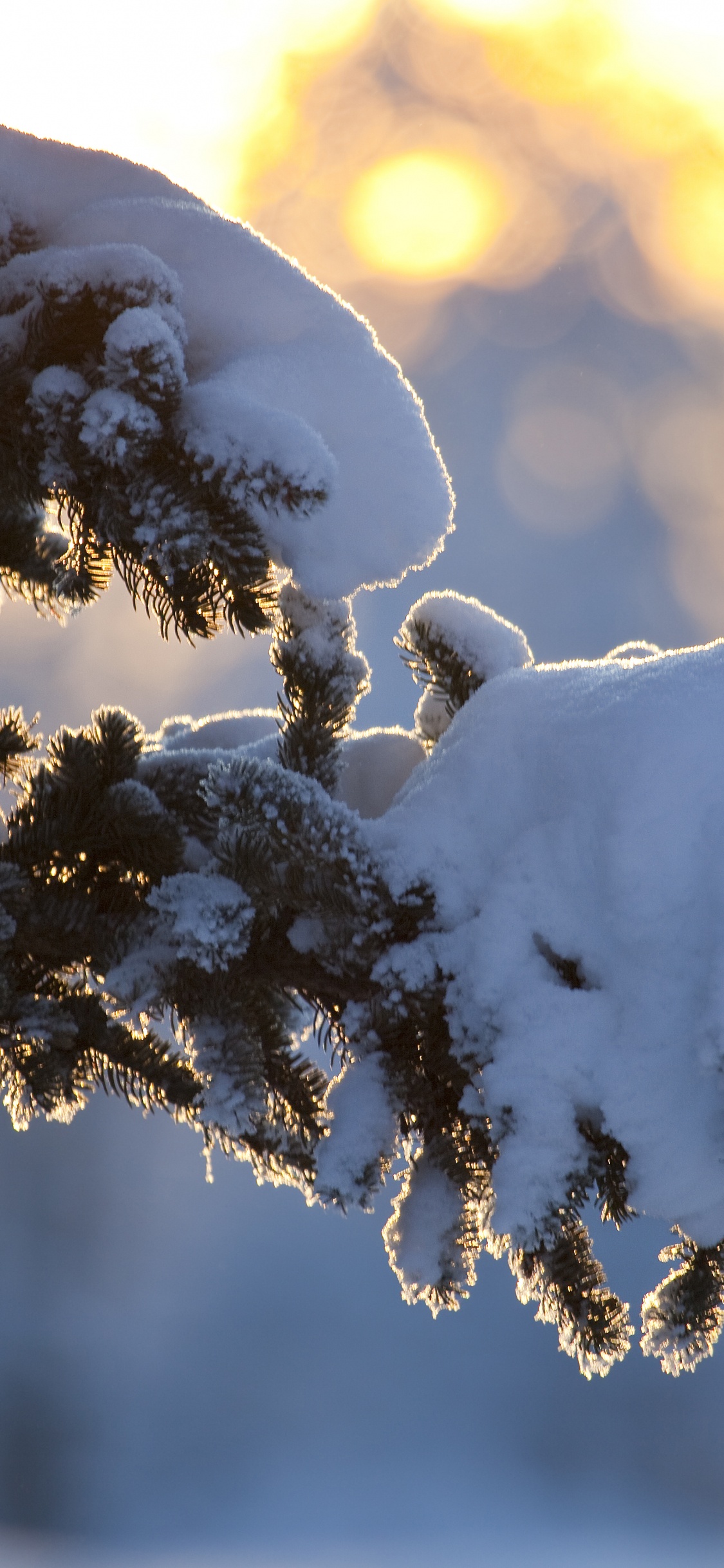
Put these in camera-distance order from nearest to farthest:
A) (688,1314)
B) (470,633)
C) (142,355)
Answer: (142,355) → (688,1314) → (470,633)

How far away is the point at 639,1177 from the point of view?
3.43 ft

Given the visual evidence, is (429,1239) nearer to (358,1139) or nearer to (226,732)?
(358,1139)

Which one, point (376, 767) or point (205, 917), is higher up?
point (376, 767)

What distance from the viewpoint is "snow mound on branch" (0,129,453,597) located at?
1.08m

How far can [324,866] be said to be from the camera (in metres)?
1.07

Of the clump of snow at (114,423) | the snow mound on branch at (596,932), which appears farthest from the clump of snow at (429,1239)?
the clump of snow at (114,423)

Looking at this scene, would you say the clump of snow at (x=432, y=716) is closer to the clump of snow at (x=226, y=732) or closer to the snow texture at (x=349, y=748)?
the snow texture at (x=349, y=748)

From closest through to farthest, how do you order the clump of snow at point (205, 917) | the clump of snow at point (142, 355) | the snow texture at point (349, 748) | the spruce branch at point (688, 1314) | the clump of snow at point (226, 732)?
1. the clump of snow at point (142, 355)
2. the clump of snow at point (205, 917)
3. the spruce branch at point (688, 1314)
4. the snow texture at point (349, 748)
5. the clump of snow at point (226, 732)

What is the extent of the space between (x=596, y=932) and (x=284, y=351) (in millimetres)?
816

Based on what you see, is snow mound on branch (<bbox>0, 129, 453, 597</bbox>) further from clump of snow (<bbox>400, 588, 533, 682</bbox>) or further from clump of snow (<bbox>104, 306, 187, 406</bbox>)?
clump of snow (<bbox>400, 588, 533, 682</bbox>)

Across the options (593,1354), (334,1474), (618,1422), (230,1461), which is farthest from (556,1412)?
(593,1354)

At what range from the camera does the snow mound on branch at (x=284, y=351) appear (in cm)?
108

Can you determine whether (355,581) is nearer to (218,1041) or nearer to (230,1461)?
(218,1041)

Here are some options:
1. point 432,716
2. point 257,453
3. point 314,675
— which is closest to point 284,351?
point 257,453
